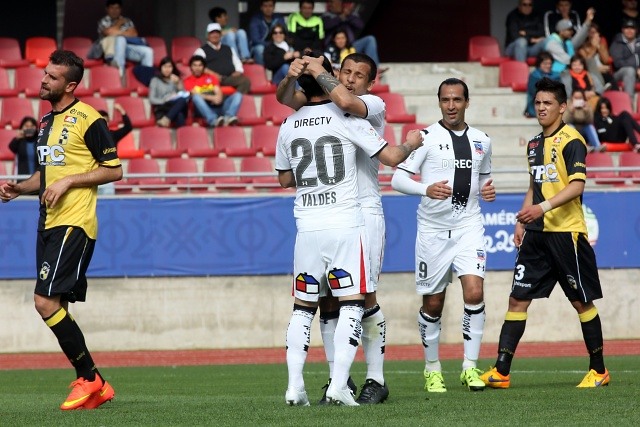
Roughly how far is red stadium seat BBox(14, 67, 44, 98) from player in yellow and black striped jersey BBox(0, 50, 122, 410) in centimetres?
1233

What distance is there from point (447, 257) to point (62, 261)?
3206 millimetres

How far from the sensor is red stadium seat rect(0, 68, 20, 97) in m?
20.4

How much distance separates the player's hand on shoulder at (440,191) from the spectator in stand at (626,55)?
14169mm

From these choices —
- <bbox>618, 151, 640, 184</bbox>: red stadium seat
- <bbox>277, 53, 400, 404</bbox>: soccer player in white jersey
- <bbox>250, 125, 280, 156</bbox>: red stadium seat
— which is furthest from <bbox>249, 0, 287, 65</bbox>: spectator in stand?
<bbox>277, 53, 400, 404</bbox>: soccer player in white jersey

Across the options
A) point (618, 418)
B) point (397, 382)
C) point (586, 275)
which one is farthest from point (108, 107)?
point (618, 418)

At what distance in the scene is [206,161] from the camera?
61.2ft

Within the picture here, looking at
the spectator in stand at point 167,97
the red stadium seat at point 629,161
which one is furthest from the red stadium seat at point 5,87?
the red stadium seat at point 629,161

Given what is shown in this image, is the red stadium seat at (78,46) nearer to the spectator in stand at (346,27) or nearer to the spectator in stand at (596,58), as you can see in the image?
the spectator in stand at (346,27)

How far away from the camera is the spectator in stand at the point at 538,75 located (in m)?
21.2

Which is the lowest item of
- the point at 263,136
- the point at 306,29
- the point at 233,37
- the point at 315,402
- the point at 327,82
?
the point at 315,402

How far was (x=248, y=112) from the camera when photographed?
67.6 feet

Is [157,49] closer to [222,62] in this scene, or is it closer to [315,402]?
[222,62]

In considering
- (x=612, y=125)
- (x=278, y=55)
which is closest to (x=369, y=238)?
(x=278, y=55)

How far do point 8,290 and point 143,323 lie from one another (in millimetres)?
1831
